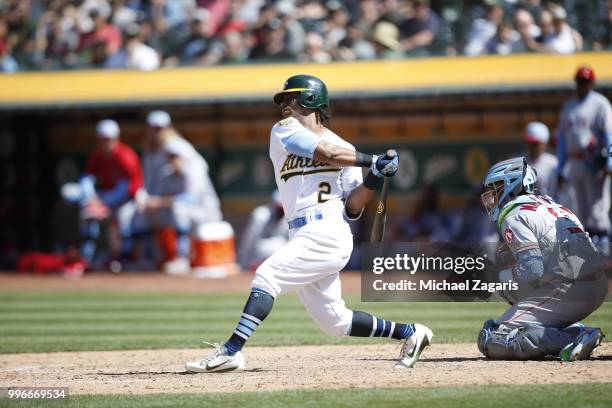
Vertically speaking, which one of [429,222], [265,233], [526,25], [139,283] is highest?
[526,25]

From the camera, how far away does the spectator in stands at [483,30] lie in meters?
14.8

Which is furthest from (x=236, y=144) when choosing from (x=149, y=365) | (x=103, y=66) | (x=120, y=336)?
(x=149, y=365)

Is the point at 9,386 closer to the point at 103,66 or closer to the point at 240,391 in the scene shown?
the point at 240,391

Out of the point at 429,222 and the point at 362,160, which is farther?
the point at 429,222

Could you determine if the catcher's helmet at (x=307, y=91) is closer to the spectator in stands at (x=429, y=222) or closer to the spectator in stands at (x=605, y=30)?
the spectator in stands at (x=429, y=222)

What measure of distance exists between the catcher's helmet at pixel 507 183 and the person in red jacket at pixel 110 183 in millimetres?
9632

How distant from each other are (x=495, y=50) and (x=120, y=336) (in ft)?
25.3

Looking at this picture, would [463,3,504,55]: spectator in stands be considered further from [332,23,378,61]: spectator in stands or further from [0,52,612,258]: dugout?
[332,23,378,61]: spectator in stands

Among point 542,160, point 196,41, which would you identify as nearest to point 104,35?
point 196,41

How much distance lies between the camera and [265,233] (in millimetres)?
15211

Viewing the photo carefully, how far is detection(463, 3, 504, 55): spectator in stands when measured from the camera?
48.6 ft

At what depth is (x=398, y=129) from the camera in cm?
1620

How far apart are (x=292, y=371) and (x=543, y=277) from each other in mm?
1628

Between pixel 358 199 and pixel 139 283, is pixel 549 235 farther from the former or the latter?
pixel 139 283
